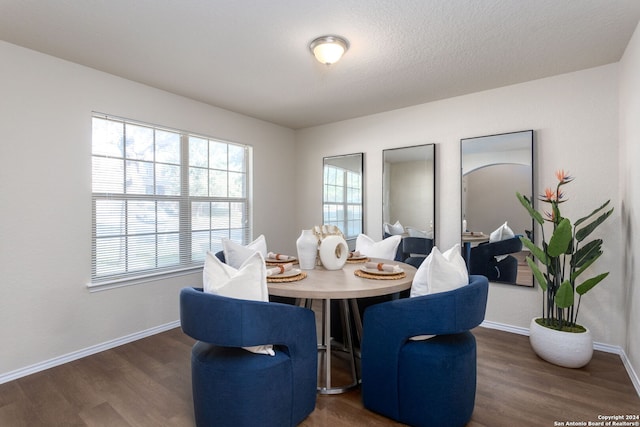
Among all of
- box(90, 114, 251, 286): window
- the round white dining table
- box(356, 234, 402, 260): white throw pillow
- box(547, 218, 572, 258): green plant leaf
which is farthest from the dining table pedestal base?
box(90, 114, 251, 286): window

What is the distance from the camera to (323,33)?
2297mm

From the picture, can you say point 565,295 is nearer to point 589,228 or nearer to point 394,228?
point 589,228

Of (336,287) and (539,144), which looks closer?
(336,287)

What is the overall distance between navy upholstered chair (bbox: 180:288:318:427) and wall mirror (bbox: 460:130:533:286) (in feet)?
8.19

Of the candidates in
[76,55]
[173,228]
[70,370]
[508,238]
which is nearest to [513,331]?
[508,238]

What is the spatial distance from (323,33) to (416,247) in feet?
8.46

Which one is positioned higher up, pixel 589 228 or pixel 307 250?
pixel 589 228

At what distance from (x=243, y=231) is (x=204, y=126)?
4.61ft

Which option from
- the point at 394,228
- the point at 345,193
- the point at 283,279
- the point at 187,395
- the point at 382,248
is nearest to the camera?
the point at 283,279

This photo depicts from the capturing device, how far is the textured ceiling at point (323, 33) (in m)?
2.02

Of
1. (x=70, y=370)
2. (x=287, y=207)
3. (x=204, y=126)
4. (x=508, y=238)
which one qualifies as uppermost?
(x=204, y=126)

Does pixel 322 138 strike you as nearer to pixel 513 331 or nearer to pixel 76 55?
pixel 76 55

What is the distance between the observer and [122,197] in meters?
3.11

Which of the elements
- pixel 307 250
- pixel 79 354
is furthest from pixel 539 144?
pixel 79 354
